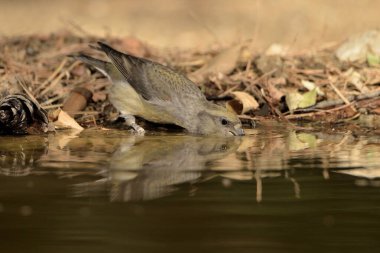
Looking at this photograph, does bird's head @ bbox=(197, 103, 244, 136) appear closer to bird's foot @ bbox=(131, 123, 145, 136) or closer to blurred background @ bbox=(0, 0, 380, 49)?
bird's foot @ bbox=(131, 123, 145, 136)

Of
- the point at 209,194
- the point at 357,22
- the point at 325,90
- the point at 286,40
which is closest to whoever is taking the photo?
the point at 209,194

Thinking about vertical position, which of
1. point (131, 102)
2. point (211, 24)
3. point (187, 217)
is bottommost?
point (187, 217)

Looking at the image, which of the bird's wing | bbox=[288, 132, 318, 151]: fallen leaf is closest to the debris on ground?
the bird's wing

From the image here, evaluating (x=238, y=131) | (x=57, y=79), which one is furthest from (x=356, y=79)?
(x=57, y=79)

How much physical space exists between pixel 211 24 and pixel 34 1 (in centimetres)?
243

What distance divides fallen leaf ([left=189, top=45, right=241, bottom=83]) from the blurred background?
5.70 ft

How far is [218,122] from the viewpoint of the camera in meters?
5.52

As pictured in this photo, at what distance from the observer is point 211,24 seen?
33.9 feet

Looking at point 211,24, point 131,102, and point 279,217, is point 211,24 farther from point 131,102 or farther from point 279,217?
point 279,217

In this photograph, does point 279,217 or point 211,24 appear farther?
point 211,24

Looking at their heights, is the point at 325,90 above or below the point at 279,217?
above

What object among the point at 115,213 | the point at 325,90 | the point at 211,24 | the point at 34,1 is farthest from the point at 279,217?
the point at 34,1

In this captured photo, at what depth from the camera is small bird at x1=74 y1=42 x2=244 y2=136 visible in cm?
559

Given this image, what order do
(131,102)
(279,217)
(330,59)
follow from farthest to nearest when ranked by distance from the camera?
(330,59), (131,102), (279,217)
